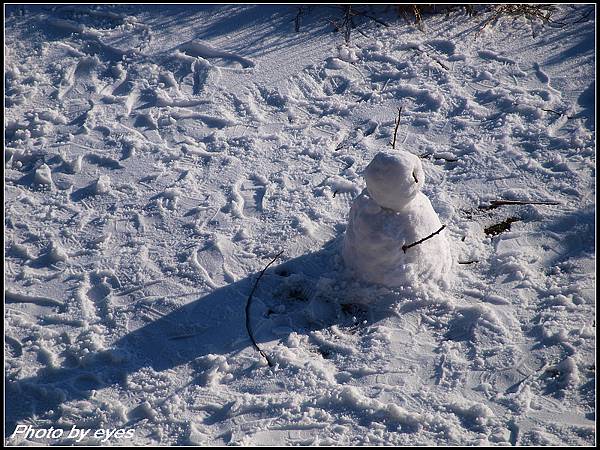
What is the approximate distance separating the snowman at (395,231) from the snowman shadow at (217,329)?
5.4 inches

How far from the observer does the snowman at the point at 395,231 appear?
2447 millimetres

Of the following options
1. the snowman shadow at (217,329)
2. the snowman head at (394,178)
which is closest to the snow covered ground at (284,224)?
the snowman shadow at (217,329)

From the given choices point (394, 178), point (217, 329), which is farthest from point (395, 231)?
point (217, 329)

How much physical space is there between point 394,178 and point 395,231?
9.7 inches

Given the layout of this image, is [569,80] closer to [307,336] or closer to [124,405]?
[307,336]

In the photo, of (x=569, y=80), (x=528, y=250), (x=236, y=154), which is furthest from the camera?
(x=569, y=80)

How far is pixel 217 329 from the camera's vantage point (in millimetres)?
2721

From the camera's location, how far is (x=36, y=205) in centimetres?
327

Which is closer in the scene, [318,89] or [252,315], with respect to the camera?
[252,315]

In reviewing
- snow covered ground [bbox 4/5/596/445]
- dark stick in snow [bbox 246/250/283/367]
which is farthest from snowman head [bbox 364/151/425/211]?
dark stick in snow [bbox 246/250/283/367]

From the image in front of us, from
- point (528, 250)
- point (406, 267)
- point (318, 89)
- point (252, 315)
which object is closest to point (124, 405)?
point (252, 315)

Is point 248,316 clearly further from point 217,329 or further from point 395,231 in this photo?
point 395,231

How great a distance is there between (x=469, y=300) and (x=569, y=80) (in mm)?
1710

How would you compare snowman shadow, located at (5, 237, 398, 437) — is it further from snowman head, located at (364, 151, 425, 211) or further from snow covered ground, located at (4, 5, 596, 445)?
snowman head, located at (364, 151, 425, 211)
